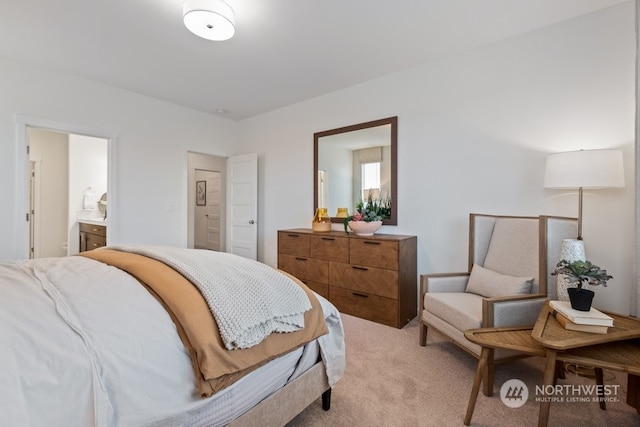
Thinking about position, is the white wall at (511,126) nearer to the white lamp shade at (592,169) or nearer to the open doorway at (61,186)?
the white lamp shade at (592,169)

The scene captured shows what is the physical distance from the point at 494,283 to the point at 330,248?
4.99 feet

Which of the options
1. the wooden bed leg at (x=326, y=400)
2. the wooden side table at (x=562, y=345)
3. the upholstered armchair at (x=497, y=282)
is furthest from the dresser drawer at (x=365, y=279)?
the wooden bed leg at (x=326, y=400)

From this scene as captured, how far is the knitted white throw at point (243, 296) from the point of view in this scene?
41.8 inches

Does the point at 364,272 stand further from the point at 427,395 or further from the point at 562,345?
the point at 562,345

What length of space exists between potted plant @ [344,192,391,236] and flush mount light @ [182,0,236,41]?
6.52 ft

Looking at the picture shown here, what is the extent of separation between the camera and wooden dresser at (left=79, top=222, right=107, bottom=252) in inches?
157

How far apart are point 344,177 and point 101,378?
9.97 ft

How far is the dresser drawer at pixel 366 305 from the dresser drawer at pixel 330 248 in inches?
13.1

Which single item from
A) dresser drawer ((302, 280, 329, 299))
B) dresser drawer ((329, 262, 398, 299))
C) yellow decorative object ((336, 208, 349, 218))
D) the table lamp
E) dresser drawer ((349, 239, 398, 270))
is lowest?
dresser drawer ((302, 280, 329, 299))

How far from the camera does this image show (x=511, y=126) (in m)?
2.50

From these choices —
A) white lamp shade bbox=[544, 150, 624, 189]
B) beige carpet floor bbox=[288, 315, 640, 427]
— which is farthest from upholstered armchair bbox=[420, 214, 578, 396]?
white lamp shade bbox=[544, 150, 624, 189]

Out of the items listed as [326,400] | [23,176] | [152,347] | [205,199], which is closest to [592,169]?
[326,400]

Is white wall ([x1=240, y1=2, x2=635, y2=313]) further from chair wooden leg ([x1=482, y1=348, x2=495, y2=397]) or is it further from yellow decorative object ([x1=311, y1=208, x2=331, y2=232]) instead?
chair wooden leg ([x1=482, y1=348, x2=495, y2=397])

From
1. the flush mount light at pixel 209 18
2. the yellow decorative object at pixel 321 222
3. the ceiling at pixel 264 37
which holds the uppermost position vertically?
the ceiling at pixel 264 37
